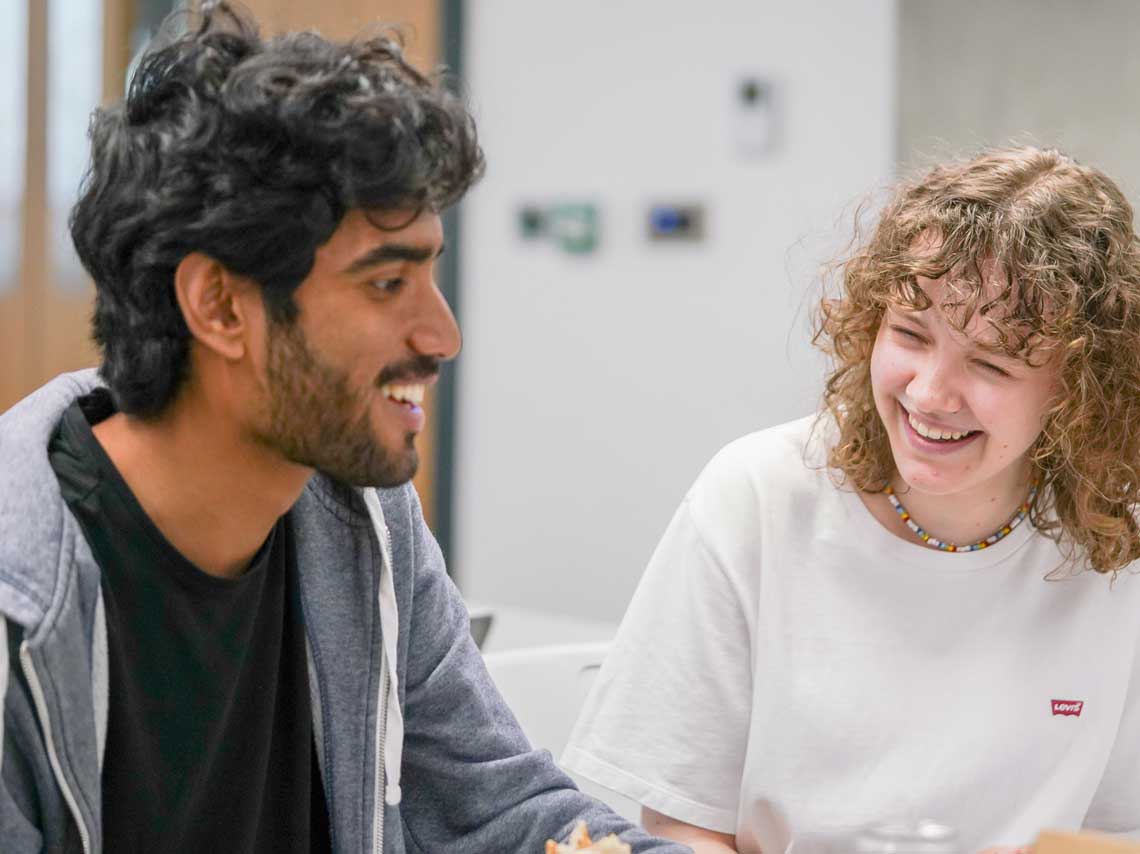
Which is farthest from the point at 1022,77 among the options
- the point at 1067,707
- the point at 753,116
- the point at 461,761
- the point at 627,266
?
the point at 461,761

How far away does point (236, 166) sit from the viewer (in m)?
1.13

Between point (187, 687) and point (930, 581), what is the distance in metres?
0.78

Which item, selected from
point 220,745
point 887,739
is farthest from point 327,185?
point 887,739

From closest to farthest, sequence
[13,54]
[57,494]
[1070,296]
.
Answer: [57,494], [1070,296], [13,54]

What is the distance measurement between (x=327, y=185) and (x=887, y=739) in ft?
2.68

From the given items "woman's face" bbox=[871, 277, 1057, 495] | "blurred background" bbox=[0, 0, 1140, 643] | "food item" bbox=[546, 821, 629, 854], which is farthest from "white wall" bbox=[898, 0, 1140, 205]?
"food item" bbox=[546, 821, 629, 854]

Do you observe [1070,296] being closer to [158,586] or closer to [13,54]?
[158,586]

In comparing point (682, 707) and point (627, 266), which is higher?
point (627, 266)

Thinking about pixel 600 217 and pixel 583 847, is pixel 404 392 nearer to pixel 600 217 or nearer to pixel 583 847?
pixel 583 847

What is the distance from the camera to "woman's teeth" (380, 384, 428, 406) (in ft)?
3.88

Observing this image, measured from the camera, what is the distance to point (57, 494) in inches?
43.4

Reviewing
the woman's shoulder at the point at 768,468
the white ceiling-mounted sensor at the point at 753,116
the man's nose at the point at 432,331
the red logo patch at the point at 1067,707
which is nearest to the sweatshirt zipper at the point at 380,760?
the man's nose at the point at 432,331

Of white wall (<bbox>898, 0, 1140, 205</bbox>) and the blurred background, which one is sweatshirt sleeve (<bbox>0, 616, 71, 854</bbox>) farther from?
the blurred background

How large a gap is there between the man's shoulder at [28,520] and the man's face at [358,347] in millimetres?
167
